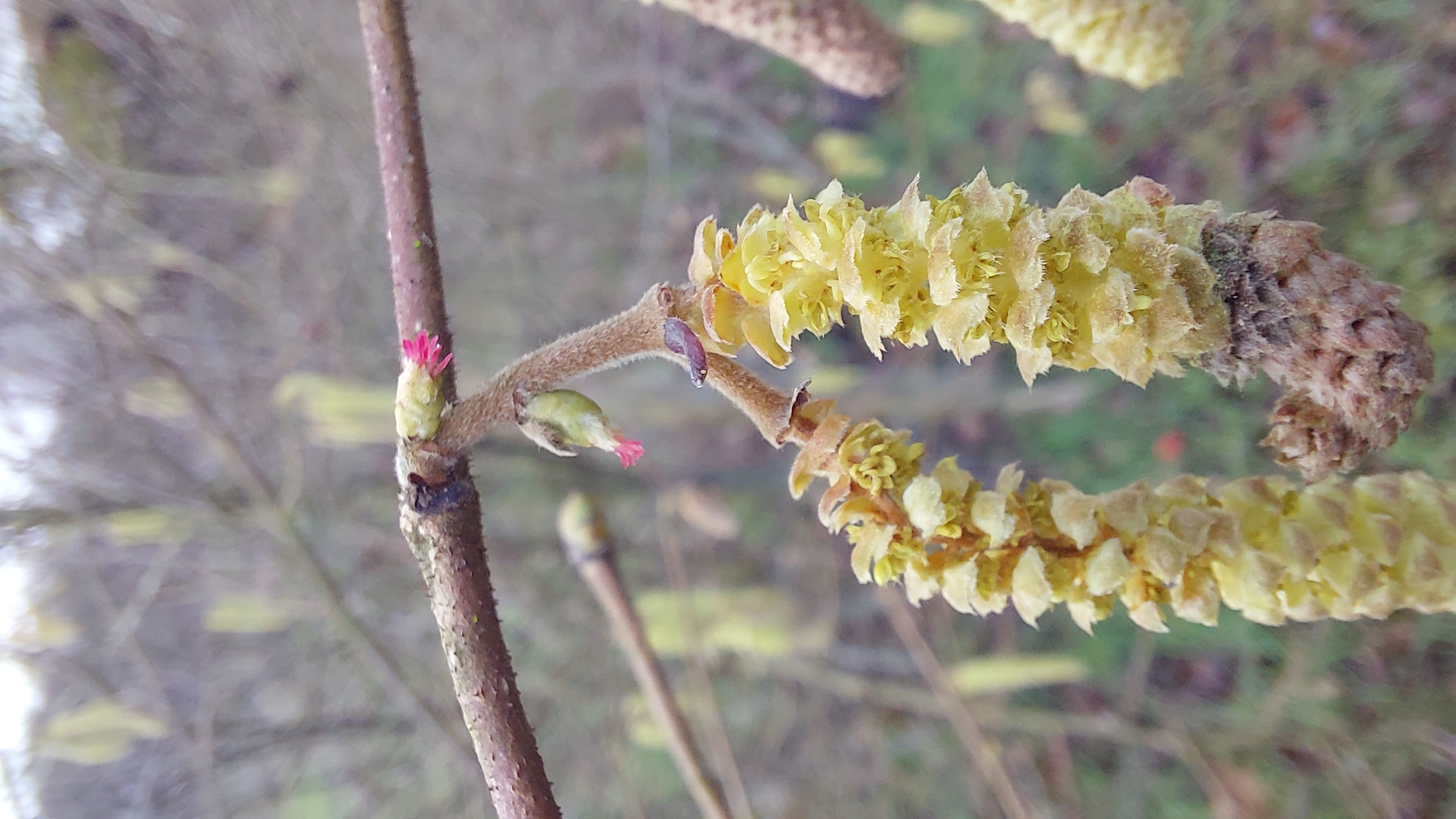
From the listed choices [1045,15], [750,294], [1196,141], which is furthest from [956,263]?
Result: [1196,141]

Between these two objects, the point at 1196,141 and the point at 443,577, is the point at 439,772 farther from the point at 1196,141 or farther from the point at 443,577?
Answer: the point at 1196,141

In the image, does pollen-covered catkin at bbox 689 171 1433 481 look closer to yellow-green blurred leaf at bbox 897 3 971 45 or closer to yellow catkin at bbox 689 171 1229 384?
yellow catkin at bbox 689 171 1229 384

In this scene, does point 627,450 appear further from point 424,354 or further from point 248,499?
point 248,499

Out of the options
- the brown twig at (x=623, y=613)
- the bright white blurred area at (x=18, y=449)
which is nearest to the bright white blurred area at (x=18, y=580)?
the bright white blurred area at (x=18, y=449)

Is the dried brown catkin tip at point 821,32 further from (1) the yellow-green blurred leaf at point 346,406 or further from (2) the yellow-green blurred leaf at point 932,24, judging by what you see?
(1) the yellow-green blurred leaf at point 346,406

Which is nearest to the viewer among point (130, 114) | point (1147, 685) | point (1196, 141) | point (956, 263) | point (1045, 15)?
point (956, 263)
